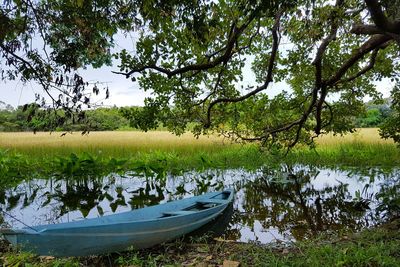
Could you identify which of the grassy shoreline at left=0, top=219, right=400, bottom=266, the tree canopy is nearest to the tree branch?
the tree canopy

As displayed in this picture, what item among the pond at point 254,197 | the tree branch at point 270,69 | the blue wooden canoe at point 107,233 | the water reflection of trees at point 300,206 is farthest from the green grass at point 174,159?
the blue wooden canoe at point 107,233

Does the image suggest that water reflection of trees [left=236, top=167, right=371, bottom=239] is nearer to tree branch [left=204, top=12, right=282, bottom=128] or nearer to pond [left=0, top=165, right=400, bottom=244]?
pond [left=0, top=165, right=400, bottom=244]

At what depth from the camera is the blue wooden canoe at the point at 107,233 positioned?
4.39 m

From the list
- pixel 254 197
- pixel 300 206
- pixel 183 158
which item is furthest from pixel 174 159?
pixel 300 206

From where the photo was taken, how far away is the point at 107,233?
16.2 feet

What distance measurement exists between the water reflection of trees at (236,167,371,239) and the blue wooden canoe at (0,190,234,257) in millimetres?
1726

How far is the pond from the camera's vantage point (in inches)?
302

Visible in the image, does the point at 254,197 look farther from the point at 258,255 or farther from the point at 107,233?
the point at 107,233

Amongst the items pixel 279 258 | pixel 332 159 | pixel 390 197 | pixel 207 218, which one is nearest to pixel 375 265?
pixel 279 258

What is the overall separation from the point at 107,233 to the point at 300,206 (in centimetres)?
567

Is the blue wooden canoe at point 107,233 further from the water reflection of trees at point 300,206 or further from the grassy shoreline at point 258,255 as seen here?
the water reflection of trees at point 300,206

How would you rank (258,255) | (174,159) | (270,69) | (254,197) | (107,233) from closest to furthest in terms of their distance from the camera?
(107,233)
(258,255)
(270,69)
(254,197)
(174,159)

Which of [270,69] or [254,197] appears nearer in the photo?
[270,69]

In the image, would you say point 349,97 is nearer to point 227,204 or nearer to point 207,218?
point 227,204
